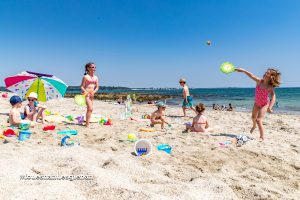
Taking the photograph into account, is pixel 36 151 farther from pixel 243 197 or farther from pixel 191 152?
pixel 243 197

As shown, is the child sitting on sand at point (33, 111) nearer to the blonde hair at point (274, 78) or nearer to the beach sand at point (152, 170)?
the beach sand at point (152, 170)

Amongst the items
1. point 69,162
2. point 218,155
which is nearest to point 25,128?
point 69,162

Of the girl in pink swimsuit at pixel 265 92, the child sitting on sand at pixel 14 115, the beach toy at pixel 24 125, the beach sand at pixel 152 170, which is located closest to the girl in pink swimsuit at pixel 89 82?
the beach toy at pixel 24 125

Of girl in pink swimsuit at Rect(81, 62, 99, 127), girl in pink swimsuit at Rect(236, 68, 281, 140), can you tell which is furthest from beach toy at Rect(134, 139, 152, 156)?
girl in pink swimsuit at Rect(81, 62, 99, 127)

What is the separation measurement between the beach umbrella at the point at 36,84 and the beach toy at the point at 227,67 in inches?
195

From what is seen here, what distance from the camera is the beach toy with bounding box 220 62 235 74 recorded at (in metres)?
6.86

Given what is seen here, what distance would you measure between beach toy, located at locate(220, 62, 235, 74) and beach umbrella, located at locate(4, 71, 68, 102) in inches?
195

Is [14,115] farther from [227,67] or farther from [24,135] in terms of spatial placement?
[227,67]

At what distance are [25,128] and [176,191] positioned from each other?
4763 mm

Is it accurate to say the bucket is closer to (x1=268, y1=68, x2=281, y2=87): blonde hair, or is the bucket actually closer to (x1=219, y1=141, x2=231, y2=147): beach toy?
(x1=219, y1=141, x2=231, y2=147): beach toy

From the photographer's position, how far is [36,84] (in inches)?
A: 355

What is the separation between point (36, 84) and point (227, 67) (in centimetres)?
568

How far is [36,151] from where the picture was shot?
439 cm

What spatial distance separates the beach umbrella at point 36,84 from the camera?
349 inches
